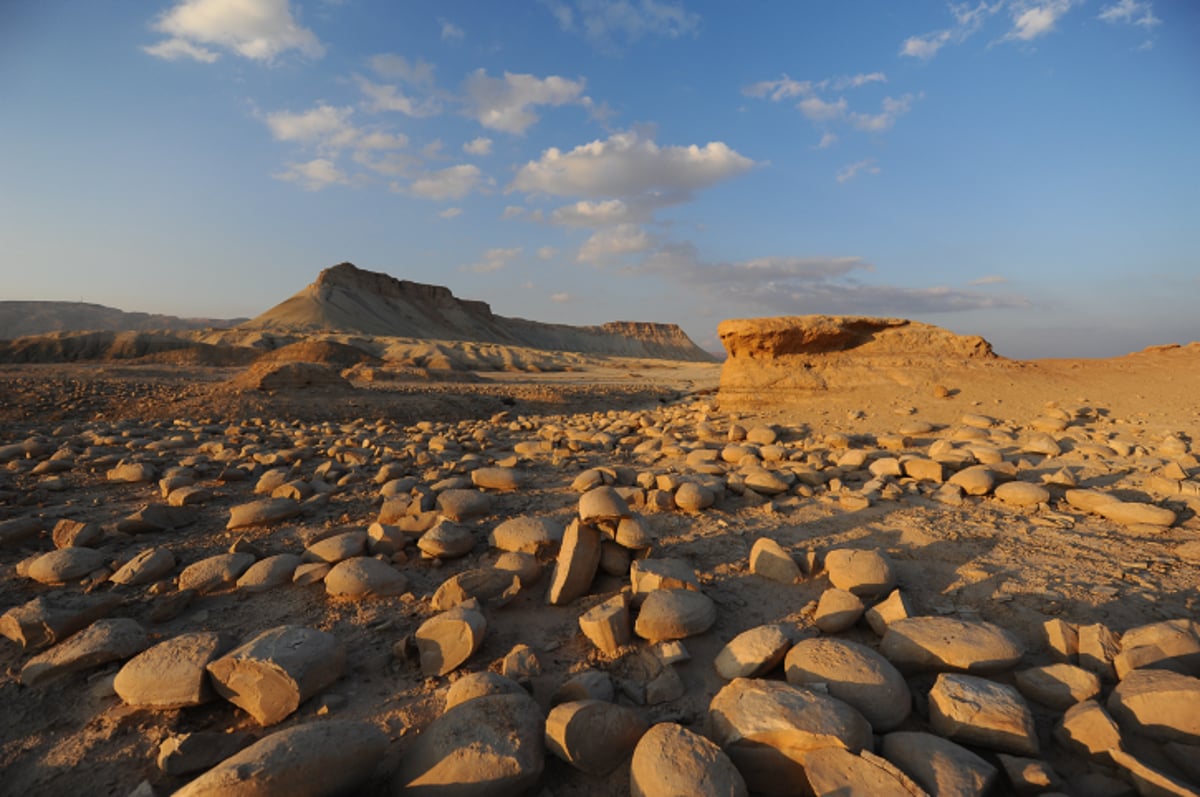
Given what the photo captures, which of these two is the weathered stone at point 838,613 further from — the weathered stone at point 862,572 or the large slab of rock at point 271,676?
the large slab of rock at point 271,676

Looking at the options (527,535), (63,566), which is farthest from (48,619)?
(527,535)

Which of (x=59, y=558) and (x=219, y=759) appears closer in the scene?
(x=219, y=759)

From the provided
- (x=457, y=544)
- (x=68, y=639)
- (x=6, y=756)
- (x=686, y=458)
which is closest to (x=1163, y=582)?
(x=686, y=458)

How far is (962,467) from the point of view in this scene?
12.8 ft

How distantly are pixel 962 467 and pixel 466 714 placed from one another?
154 inches

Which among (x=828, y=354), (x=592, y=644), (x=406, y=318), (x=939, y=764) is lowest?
(x=592, y=644)

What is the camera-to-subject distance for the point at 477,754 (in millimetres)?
1377

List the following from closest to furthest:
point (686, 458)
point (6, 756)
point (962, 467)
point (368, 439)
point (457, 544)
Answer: point (6, 756) → point (457, 544) → point (962, 467) → point (686, 458) → point (368, 439)

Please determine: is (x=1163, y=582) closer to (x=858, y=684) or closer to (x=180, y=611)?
(x=858, y=684)

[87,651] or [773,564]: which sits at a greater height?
[773,564]

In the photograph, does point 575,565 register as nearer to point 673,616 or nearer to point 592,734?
point 673,616

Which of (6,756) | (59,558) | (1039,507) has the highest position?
(1039,507)

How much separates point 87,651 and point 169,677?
488 millimetres

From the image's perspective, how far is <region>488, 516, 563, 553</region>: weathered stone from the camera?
2.74 metres
